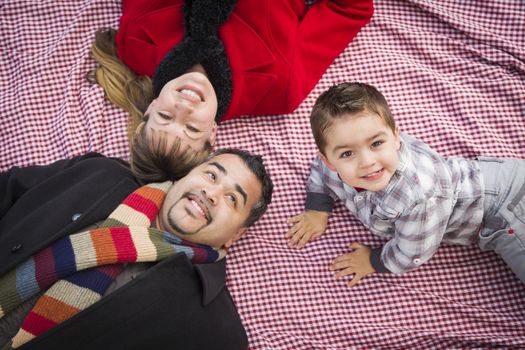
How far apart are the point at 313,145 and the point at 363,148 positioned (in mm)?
674

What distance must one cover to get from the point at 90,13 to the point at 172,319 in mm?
1579

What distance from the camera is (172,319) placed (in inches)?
63.6

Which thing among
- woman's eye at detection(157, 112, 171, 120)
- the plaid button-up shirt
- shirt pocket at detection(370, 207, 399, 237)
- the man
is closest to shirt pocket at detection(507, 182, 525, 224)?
the plaid button-up shirt

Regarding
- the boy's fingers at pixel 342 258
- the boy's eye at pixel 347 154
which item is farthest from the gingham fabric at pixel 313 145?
the boy's eye at pixel 347 154

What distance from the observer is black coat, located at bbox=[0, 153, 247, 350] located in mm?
1537

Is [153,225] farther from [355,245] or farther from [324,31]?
[324,31]

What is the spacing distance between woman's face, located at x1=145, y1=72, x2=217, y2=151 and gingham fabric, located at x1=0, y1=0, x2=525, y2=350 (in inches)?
13.1

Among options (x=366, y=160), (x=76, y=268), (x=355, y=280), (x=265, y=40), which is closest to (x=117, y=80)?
(x=265, y=40)

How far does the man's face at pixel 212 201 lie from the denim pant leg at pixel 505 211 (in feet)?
3.04

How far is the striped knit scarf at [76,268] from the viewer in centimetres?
156

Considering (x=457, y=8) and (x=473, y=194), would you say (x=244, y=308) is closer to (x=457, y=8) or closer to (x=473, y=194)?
(x=473, y=194)

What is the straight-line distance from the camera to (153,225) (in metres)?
1.83

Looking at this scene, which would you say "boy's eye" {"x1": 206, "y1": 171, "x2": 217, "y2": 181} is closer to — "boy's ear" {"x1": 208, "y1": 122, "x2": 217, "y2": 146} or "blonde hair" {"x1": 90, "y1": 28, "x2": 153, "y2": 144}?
"boy's ear" {"x1": 208, "y1": 122, "x2": 217, "y2": 146}

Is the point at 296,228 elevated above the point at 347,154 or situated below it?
below
